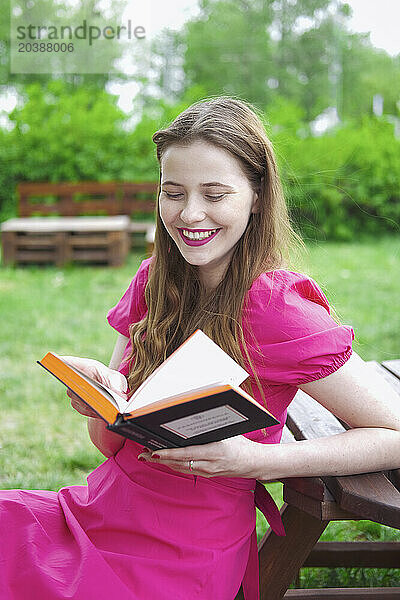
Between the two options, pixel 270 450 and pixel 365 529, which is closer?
pixel 270 450

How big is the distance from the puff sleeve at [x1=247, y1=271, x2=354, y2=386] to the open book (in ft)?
0.57

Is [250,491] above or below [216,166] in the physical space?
below

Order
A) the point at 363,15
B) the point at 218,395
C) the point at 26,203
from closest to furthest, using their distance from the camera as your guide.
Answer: the point at 218,395 → the point at 26,203 → the point at 363,15

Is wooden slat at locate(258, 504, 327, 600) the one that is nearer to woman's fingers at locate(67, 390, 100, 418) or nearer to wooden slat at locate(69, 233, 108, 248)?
woman's fingers at locate(67, 390, 100, 418)

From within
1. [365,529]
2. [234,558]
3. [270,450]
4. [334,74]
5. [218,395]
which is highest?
[334,74]

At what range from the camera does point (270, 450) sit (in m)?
1.36

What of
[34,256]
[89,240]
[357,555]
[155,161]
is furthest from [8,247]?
[357,555]

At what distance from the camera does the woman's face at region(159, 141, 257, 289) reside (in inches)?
57.1

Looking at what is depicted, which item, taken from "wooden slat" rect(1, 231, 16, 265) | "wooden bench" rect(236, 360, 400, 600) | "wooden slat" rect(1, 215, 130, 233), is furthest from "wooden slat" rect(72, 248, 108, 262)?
"wooden bench" rect(236, 360, 400, 600)

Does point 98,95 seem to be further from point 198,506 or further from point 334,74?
point 198,506

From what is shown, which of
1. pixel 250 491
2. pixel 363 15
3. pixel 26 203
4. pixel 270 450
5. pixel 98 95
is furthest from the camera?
pixel 363 15

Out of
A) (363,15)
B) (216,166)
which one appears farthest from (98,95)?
(216,166)

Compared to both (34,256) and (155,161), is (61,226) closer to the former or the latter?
(34,256)

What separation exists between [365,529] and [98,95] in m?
8.97
